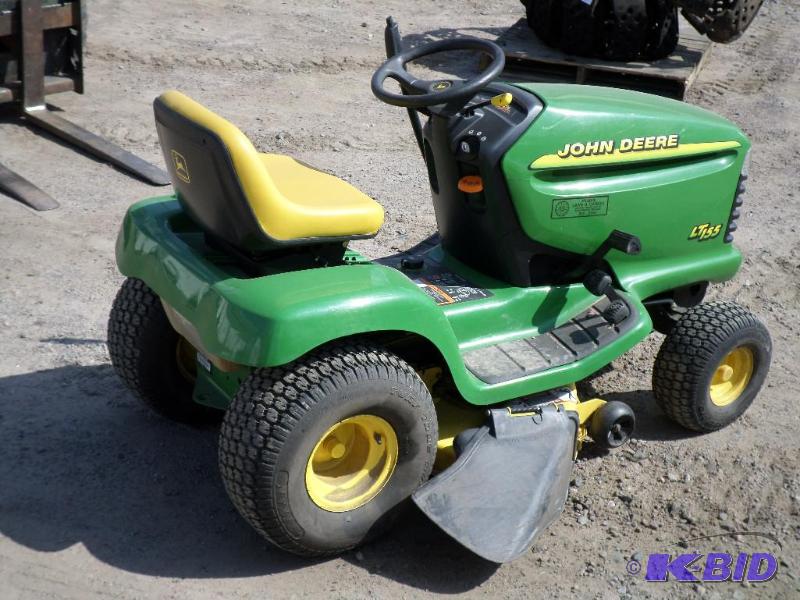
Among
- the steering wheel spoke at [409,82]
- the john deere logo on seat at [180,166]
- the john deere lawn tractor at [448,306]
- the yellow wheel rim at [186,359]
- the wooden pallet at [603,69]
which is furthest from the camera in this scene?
the wooden pallet at [603,69]

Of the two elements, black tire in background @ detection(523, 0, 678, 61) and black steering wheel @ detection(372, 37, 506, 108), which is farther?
black tire in background @ detection(523, 0, 678, 61)

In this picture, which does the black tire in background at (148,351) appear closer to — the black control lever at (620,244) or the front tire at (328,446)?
the front tire at (328,446)

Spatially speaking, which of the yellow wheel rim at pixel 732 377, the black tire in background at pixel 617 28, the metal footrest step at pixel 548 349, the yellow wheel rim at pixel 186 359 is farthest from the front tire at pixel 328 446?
the black tire in background at pixel 617 28

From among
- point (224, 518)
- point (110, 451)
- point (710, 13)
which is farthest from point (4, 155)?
point (710, 13)

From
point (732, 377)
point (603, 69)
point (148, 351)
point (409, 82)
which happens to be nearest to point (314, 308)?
point (148, 351)

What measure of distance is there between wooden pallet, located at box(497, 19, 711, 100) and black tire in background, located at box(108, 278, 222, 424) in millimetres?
4809

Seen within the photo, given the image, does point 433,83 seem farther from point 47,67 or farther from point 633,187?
point 47,67

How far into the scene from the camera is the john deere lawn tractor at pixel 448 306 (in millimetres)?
3014

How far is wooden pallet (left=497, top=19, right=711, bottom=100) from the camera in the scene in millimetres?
7574

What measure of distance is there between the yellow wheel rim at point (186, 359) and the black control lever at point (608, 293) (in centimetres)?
145

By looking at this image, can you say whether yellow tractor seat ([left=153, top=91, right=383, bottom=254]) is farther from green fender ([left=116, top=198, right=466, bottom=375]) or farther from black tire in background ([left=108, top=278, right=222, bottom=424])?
black tire in background ([left=108, top=278, right=222, bottom=424])

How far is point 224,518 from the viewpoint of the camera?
11.3 ft

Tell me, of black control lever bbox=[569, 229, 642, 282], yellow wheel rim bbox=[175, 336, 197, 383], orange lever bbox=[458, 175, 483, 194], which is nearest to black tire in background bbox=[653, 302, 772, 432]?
black control lever bbox=[569, 229, 642, 282]

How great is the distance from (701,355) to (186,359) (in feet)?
6.19
